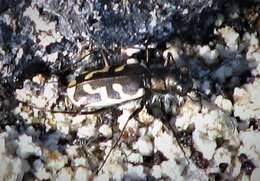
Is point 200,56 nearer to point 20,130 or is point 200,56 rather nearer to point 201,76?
point 201,76

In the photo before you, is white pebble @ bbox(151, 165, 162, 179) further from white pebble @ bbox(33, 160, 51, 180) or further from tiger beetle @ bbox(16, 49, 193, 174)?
white pebble @ bbox(33, 160, 51, 180)

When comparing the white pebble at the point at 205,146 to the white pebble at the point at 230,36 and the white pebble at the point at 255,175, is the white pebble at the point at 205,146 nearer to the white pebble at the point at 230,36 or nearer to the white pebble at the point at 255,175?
the white pebble at the point at 255,175

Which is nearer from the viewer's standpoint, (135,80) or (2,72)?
(135,80)

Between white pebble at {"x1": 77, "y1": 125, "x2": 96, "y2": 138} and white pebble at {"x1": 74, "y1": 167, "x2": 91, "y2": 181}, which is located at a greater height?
white pebble at {"x1": 77, "y1": 125, "x2": 96, "y2": 138}

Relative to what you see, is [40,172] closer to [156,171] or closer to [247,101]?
[156,171]

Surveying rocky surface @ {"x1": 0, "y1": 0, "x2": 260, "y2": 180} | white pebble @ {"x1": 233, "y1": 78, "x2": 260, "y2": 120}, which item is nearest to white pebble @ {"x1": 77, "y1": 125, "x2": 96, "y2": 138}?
rocky surface @ {"x1": 0, "y1": 0, "x2": 260, "y2": 180}

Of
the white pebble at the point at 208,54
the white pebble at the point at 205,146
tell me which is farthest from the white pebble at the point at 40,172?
the white pebble at the point at 208,54

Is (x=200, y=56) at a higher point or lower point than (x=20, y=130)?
higher

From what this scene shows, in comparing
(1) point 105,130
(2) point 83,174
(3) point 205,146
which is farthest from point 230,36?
(2) point 83,174

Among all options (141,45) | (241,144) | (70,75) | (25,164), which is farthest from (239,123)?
(25,164)
